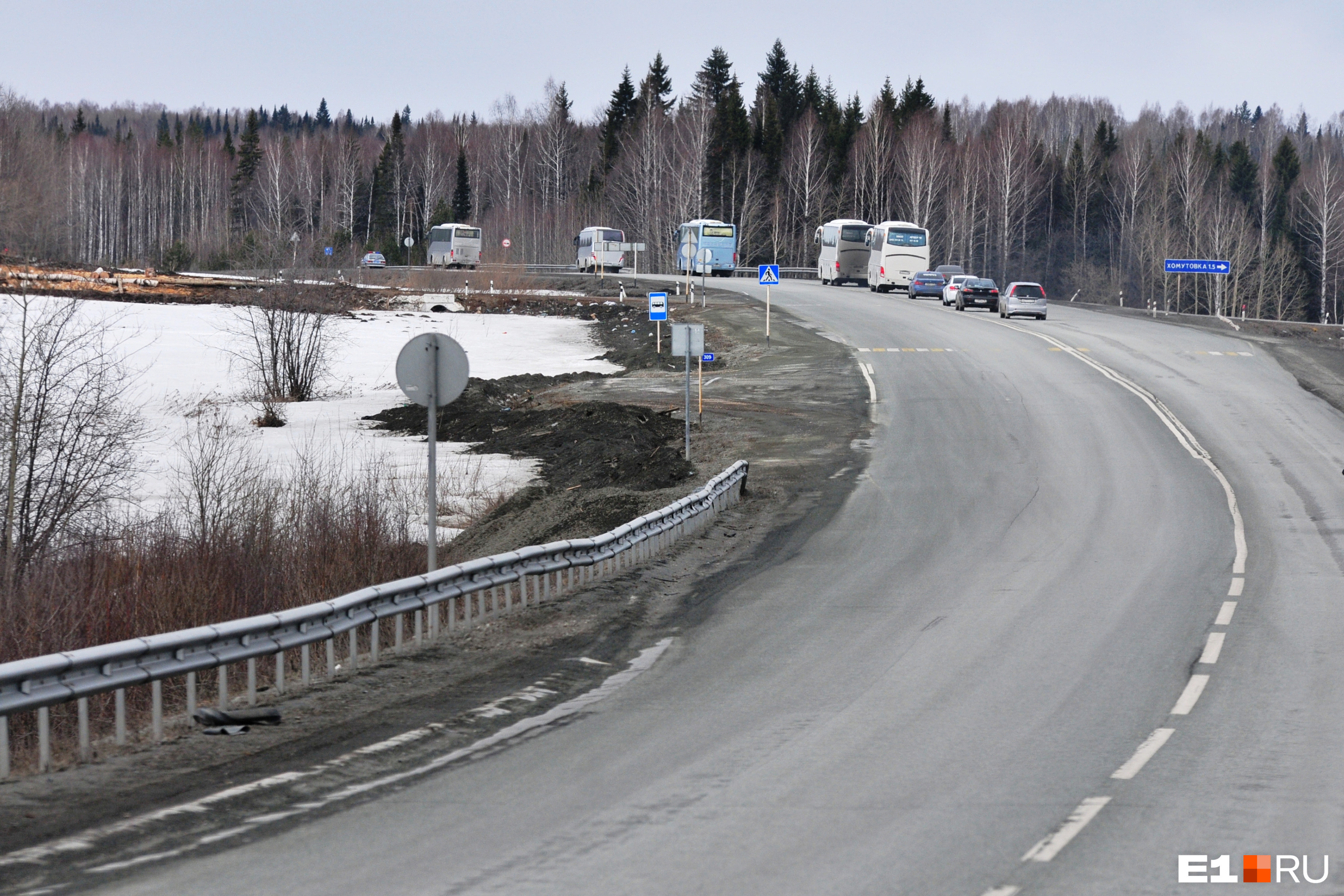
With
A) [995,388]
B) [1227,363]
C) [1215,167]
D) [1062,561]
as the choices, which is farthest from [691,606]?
[1215,167]

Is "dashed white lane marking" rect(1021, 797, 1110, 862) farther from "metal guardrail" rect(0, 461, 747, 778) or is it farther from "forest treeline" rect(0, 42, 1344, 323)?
"forest treeline" rect(0, 42, 1344, 323)

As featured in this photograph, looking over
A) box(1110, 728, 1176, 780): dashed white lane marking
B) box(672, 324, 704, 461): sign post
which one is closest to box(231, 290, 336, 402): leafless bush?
box(672, 324, 704, 461): sign post

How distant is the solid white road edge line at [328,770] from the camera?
661 centimetres

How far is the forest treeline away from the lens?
364 feet

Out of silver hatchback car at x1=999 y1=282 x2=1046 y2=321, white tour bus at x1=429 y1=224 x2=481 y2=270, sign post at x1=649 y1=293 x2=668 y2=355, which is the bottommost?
sign post at x1=649 y1=293 x2=668 y2=355

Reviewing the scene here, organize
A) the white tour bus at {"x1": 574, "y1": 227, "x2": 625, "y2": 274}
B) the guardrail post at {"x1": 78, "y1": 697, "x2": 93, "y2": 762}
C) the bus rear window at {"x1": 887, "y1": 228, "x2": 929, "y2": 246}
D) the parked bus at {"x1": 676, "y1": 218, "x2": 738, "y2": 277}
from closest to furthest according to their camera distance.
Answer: the guardrail post at {"x1": 78, "y1": 697, "x2": 93, "y2": 762}, the bus rear window at {"x1": 887, "y1": 228, "x2": 929, "y2": 246}, the parked bus at {"x1": 676, "y1": 218, "x2": 738, "y2": 277}, the white tour bus at {"x1": 574, "y1": 227, "x2": 625, "y2": 274}

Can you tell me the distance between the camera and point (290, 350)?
44531mm

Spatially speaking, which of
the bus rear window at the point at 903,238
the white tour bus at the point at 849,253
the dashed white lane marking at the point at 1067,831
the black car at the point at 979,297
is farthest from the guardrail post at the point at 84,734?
the white tour bus at the point at 849,253

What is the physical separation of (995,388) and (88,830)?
101 ft

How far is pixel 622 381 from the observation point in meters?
41.5

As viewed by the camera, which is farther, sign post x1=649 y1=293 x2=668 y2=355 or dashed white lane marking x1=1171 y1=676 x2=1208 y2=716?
sign post x1=649 y1=293 x2=668 y2=355

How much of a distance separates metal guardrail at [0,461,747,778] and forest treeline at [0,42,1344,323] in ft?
280

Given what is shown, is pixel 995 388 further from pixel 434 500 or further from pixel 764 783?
pixel 764 783

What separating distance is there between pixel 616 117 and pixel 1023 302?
80291 millimetres
